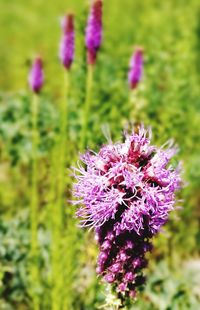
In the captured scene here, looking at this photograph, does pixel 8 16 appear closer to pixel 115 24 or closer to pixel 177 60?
pixel 115 24

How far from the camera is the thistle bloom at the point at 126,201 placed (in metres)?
2.00

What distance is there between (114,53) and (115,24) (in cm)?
185

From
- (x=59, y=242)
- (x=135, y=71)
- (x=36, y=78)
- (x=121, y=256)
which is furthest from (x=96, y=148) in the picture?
(x=121, y=256)

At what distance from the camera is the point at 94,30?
3203 mm

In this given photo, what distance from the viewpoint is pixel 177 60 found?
7332 millimetres

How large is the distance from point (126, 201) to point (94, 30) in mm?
1424

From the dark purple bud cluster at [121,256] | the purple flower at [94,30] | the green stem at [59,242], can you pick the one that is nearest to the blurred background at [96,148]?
the green stem at [59,242]

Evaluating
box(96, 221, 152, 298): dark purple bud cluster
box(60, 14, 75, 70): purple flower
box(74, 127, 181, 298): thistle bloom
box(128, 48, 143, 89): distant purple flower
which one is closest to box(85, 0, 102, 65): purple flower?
box(60, 14, 75, 70): purple flower

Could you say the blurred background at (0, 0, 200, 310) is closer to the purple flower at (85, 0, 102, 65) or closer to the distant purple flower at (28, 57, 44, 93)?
the distant purple flower at (28, 57, 44, 93)

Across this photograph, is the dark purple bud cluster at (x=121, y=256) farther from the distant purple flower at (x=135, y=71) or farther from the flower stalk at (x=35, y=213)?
the distant purple flower at (x=135, y=71)

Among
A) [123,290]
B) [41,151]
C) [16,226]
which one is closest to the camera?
[123,290]

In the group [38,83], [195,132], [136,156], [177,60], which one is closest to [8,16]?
[177,60]

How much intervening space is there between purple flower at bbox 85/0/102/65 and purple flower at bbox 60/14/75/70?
14cm

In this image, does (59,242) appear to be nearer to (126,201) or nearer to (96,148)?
(96,148)
